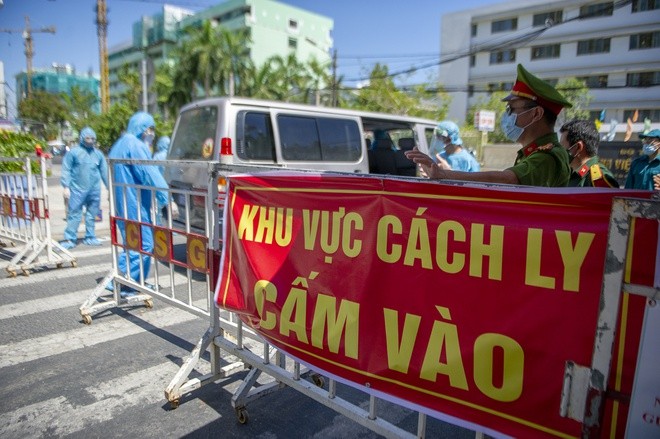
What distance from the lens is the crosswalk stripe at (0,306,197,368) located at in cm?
359

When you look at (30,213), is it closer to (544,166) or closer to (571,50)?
(544,166)

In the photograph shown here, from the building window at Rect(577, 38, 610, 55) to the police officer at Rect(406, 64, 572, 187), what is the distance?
46.5 metres

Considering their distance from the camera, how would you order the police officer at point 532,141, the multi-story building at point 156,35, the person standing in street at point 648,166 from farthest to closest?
the multi-story building at point 156,35, the person standing in street at point 648,166, the police officer at point 532,141

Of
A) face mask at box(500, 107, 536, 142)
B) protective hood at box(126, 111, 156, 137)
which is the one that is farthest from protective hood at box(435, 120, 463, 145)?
protective hood at box(126, 111, 156, 137)

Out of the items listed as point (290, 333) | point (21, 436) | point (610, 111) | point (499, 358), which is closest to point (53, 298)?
point (21, 436)

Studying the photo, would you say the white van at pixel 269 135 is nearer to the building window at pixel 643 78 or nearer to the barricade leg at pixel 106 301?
the barricade leg at pixel 106 301

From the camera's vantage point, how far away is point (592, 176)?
3.79m

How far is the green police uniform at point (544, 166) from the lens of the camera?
7.06 ft

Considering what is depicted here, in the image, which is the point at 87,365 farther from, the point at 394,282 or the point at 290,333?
the point at 394,282

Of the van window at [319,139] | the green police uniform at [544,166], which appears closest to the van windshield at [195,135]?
the van window at [319,139]

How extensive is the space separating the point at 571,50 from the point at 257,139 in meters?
45.4

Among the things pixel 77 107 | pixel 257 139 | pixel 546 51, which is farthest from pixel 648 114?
pixel 77 107

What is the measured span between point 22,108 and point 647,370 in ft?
216

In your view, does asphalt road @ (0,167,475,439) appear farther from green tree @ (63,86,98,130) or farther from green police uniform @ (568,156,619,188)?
green tree @ (63,86,98,130)
